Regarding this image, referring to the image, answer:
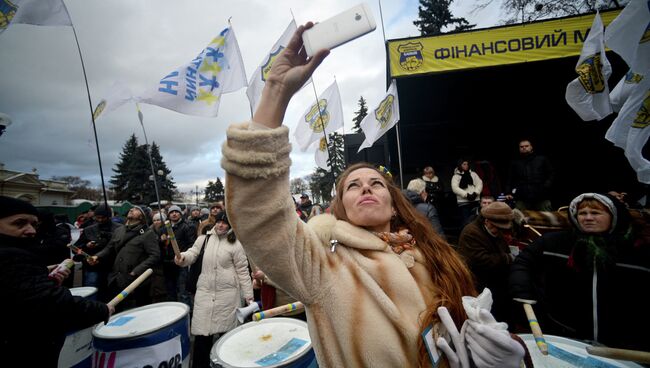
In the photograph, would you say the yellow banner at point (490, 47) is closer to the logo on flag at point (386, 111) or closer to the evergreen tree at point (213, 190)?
the logo on flag at point (386, 111)

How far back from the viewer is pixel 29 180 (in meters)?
40.6

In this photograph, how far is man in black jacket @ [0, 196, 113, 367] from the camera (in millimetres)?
1901

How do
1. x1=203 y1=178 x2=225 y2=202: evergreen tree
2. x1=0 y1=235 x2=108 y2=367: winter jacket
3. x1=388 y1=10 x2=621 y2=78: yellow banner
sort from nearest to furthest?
x1=0 y1=235 x2=108 y2=367: winter jacket → x1=388 y1=10 x2=621 y2=78: yellow banner → x1=203 y1=178 x2=225 y2=202: evergreen tree

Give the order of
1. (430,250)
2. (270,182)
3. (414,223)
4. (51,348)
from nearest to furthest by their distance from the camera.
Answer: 1. (270,182)
2. (430,250)
3. (414,223)
4. (51,348)

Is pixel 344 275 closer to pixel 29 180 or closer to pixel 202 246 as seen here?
pixel 202 246

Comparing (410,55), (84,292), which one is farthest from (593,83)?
(84,292)

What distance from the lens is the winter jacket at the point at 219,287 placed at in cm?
355

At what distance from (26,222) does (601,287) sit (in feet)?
16.0

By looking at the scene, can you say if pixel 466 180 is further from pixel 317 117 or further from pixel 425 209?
pixel 317 117

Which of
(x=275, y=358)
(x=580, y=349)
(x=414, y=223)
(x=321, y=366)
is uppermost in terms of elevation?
(x=414, y=223)

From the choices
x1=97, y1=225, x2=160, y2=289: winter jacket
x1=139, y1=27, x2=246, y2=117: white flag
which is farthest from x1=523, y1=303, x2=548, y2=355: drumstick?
x1=97, y1=225, x2=160, y2=289: winter jacket

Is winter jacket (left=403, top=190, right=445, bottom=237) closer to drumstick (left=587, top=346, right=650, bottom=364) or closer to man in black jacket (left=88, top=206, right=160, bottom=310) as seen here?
drumstick (left=587, top=346, right=650, bottom=364)

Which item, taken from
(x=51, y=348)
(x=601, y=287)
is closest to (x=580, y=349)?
(x=601, y=287)

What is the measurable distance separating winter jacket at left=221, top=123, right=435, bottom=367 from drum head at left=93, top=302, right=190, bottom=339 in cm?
226
